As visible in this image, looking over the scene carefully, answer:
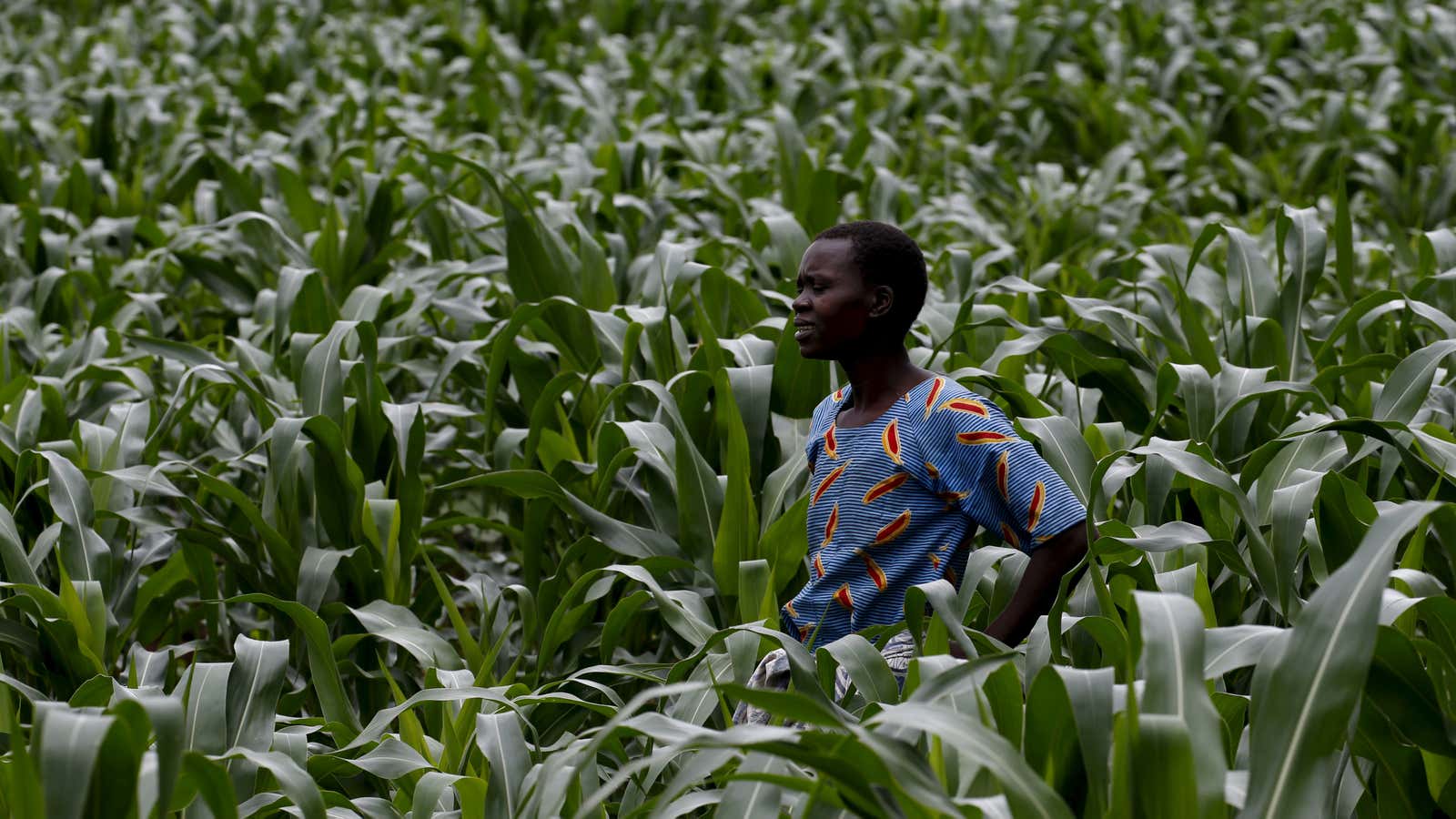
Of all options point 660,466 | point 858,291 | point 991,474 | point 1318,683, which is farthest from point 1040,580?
point 660,466

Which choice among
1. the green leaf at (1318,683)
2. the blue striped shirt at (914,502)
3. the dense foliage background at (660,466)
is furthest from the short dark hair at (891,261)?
the green leaf at (1318,683)

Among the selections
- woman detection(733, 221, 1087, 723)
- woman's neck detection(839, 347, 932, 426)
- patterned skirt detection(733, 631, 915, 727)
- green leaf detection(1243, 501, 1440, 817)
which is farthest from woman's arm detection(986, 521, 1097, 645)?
green leaf detection(1243, 501, 1440, 817)

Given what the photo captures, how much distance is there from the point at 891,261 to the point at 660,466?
2.31 feet

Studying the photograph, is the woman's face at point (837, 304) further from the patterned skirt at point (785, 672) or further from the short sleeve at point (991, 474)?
the patterned skirt at point (785, 672)

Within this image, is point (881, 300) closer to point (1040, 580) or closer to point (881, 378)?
point (881, 378)

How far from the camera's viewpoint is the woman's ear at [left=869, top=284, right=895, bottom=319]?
2053 millimetres

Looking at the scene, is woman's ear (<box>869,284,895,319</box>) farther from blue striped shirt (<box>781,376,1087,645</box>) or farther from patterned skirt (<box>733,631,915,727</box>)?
patterned skirt (<box>733,631,915,727</box>)

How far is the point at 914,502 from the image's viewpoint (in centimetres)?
200

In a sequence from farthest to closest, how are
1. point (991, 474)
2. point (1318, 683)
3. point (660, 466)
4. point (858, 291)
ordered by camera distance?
point (660, 466) < point (858, 291) < point (991, 474) < point (1318, 683)

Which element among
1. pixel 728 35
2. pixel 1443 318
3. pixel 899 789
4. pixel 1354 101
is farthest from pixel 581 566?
pixel 728 35

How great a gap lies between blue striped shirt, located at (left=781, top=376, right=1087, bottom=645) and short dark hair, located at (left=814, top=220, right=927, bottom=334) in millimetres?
109

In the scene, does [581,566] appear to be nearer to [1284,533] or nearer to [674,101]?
[1284,533]

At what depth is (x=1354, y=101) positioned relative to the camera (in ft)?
22.0

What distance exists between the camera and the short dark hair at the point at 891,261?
80.4 inches
